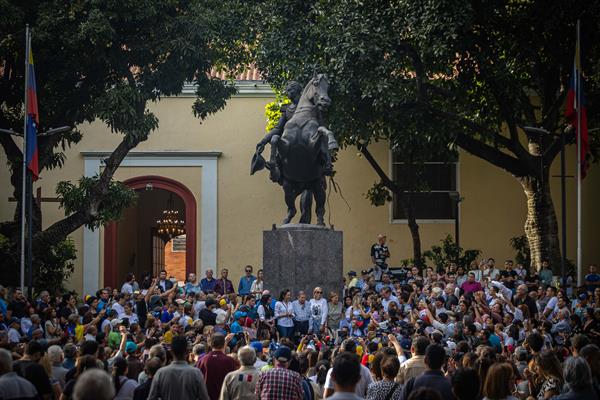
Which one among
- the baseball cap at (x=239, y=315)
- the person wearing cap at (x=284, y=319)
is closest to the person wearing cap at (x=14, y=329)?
the baseball cap at (x=239, y=315)

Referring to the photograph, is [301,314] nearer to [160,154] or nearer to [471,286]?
[471,286]

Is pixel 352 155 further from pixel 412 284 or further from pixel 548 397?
pixel 548 397

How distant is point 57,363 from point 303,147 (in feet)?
34.7

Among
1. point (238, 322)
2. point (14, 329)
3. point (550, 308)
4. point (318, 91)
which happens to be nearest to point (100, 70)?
point (318, 91)

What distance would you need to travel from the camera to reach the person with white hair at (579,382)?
9680 millimetres

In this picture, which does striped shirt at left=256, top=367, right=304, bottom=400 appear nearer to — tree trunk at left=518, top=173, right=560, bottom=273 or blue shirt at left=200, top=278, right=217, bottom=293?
blue shirt at left=200, top=278, right=217, bottom=293

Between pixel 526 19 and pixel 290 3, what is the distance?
5.65 meters

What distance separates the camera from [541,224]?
29.9m

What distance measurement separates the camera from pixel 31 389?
10.1m

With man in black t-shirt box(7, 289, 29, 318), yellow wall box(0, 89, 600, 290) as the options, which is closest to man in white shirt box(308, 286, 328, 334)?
man in black t-shirt box(7, 289, 29, 318)

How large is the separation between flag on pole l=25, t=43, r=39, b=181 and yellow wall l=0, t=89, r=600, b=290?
32.6 feet

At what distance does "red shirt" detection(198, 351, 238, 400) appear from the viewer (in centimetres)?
1209

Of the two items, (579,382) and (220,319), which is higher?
(579,382)

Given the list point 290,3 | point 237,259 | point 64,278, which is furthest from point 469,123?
point 64,278
